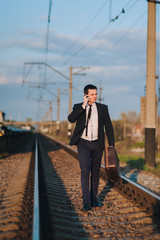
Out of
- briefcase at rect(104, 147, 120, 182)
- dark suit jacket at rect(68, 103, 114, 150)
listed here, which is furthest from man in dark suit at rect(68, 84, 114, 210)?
briefcase at rect(104, 147, 120, 182)

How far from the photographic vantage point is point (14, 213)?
175 inches

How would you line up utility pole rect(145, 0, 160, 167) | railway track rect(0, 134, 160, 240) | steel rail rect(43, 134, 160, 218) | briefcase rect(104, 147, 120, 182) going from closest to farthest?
railway track rect(0, 134, 160, 240), steel rail rect(43, 134, 160, 218), briefcase rect(104, 147, 120, 182), utility pole rect(145, 0, 160, 167)

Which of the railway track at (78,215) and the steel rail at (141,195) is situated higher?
the steel rail at (141,195)

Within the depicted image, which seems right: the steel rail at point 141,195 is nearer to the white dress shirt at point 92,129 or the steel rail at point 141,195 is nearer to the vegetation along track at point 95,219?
the vegetation along track at point 95,219

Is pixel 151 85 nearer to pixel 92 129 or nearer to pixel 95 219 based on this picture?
pixel 92 129

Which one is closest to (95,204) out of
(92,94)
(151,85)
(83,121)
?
(83,121)

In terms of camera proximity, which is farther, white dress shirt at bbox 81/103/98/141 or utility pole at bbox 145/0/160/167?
utility pole at bbox 145/0/160/167

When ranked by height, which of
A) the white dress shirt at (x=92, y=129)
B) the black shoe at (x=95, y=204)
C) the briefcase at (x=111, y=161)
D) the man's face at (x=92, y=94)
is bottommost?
the black shoe at (x=95, y=204)

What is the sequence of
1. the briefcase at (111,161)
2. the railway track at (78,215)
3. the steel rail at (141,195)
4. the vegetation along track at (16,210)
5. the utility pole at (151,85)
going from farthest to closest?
the utility pole at (151,85), the briefcase at (111,161), the steel rail at (141,195), the railway track at (78,215), the vegetation along track at (16,210)

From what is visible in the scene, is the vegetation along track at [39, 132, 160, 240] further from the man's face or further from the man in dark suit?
the man's face

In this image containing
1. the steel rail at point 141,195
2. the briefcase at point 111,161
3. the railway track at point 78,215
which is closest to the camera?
the railway track at point 78,215

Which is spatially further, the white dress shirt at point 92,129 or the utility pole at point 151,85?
the utility pole at point 151,85

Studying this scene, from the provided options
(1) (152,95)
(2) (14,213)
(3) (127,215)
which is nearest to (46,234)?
(2) (14,213)

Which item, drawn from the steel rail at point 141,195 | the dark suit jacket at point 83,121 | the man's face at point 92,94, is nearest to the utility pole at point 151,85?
the steel rail at point 141,195
